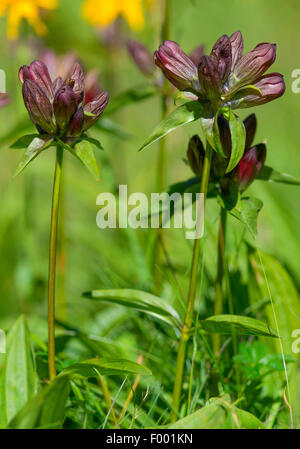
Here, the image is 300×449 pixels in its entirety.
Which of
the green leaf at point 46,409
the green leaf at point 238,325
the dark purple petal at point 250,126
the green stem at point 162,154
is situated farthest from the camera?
the green stem at point 162,154

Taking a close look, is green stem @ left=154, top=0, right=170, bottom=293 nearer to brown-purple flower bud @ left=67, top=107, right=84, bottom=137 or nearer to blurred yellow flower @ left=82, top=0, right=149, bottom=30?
blurred yellow flower @ left=82, top=0, right=149, bottom=30

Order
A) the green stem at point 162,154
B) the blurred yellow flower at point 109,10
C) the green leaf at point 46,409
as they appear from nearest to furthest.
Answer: the green leaf at point 46,409
the green stem at point 162,154
the blurred yellow flower at point 109,10

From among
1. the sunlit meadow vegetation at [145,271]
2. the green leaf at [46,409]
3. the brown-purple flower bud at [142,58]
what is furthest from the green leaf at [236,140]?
the brown-purple flower bud at [142,58]

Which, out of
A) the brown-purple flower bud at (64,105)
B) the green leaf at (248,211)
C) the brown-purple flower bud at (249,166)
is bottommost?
the green leaf at (248,211)

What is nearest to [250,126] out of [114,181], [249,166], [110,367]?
[249,166]

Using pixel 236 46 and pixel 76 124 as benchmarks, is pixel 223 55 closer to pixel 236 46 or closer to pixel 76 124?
pixel 236 46

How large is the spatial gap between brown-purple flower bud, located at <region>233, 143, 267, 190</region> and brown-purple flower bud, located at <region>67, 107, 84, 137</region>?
0.77ft

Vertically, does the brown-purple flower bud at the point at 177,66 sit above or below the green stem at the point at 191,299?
above

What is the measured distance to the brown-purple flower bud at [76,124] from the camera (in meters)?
0.70

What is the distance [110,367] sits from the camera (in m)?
0.68

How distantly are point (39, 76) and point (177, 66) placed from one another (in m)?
0.18

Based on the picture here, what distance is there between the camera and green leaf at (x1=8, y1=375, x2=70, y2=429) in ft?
2.03

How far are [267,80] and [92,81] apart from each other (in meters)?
0.66

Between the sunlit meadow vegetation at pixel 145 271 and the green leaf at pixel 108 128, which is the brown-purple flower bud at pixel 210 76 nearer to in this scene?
the sunlit meadow vegetation at pixel 145 271
